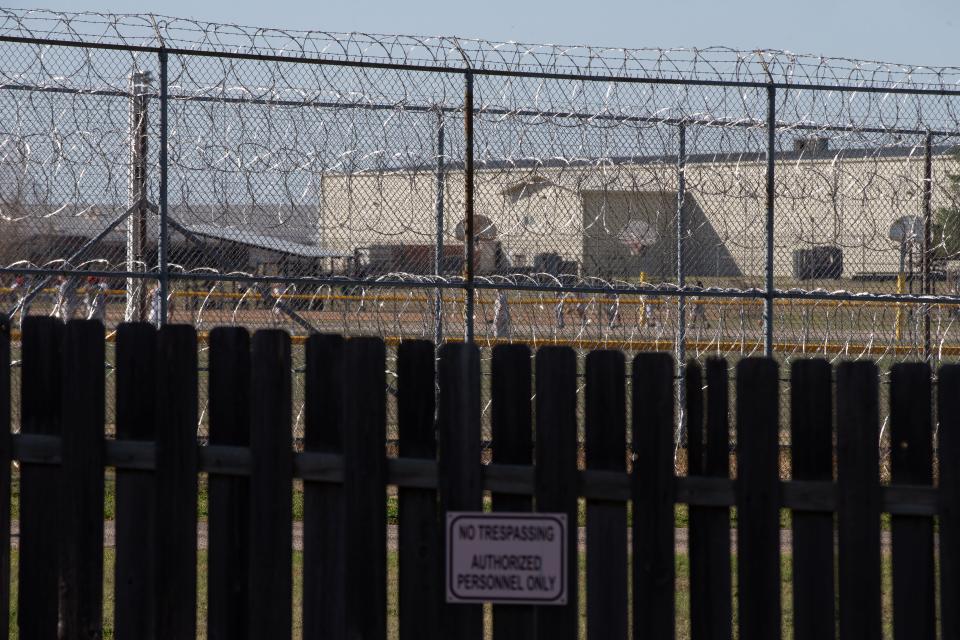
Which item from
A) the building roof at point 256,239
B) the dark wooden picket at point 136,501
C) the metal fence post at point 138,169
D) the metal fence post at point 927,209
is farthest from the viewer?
the metal fence post at point 927,209

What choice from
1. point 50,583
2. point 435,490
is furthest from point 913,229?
point 50,583

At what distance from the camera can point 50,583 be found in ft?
12.1

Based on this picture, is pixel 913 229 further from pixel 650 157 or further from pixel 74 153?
pixel 74 153

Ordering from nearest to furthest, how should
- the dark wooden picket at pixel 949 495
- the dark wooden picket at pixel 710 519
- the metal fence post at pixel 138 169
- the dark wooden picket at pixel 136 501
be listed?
the dark wooden picket at pixel 949 495 → the dark wooden picket at pixel 710 519 → the dark wooden picket at pixel 136 501 → the metal fence post at pixel 138 169

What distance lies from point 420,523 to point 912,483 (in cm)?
139

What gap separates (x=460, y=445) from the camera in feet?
11.4

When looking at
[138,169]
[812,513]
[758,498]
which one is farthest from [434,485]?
[138,169]

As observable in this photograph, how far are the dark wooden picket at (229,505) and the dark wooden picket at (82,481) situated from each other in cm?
36

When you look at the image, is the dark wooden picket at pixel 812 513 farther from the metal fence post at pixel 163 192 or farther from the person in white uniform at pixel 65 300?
the person in white uniform at pixel 65 300

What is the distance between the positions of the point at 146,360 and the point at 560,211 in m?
5.63

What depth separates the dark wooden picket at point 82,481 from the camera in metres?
3.68

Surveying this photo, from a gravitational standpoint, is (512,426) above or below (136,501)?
above

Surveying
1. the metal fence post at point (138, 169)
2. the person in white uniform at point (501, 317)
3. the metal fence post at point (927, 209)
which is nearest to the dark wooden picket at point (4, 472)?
the metal fence post at point (138, 169)

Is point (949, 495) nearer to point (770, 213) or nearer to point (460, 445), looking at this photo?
point (460, 445)
